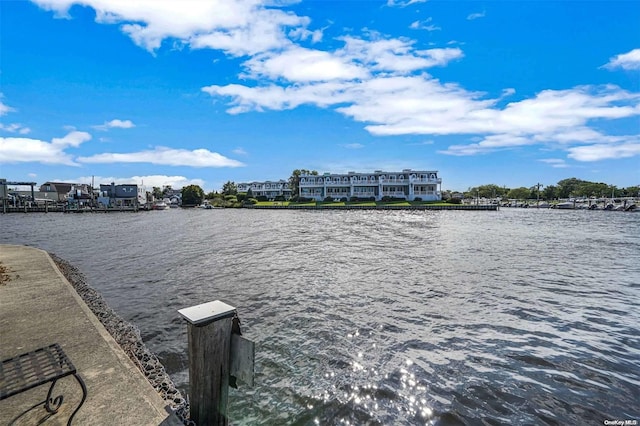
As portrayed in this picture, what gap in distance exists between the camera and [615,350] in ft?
20.2

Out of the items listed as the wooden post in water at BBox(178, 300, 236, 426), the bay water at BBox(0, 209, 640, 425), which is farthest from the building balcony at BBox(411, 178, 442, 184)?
the wooden post in water at BBox(178, 300, 236, 426)

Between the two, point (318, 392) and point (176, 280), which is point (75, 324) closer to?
point (318, 392)

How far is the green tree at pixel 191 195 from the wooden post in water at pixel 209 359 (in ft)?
386

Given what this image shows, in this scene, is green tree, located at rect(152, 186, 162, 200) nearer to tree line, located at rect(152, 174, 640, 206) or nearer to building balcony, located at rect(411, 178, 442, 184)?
tree line, located at rect(152, 174, 640, 206)

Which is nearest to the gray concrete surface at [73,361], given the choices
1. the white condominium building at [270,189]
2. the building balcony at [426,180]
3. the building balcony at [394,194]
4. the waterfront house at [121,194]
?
the building balcony at [426,180]

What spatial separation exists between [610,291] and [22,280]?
55.7 feet

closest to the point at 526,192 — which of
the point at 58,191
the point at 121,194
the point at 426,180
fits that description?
the point at 426,180

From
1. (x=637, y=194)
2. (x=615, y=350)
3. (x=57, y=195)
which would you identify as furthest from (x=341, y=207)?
(x=637, y=194)

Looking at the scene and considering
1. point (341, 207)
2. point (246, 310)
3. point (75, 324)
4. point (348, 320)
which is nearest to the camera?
point (75, 324)

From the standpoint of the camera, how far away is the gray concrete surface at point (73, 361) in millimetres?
3145

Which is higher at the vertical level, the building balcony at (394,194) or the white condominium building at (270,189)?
the white condominium building at (270,189)

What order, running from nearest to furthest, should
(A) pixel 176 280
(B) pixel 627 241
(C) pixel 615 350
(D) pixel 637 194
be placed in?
(C) pixel 615 350 → (A) pixel 176 280 → (B) pixel 627 241 → (D) pixel 637 194

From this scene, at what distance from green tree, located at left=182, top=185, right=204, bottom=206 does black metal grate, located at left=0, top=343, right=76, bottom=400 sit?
384ft

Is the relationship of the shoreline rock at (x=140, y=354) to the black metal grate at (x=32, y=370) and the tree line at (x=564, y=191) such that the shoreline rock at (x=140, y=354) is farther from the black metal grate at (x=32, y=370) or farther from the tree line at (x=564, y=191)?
the tree line at (x=564, y=191)
